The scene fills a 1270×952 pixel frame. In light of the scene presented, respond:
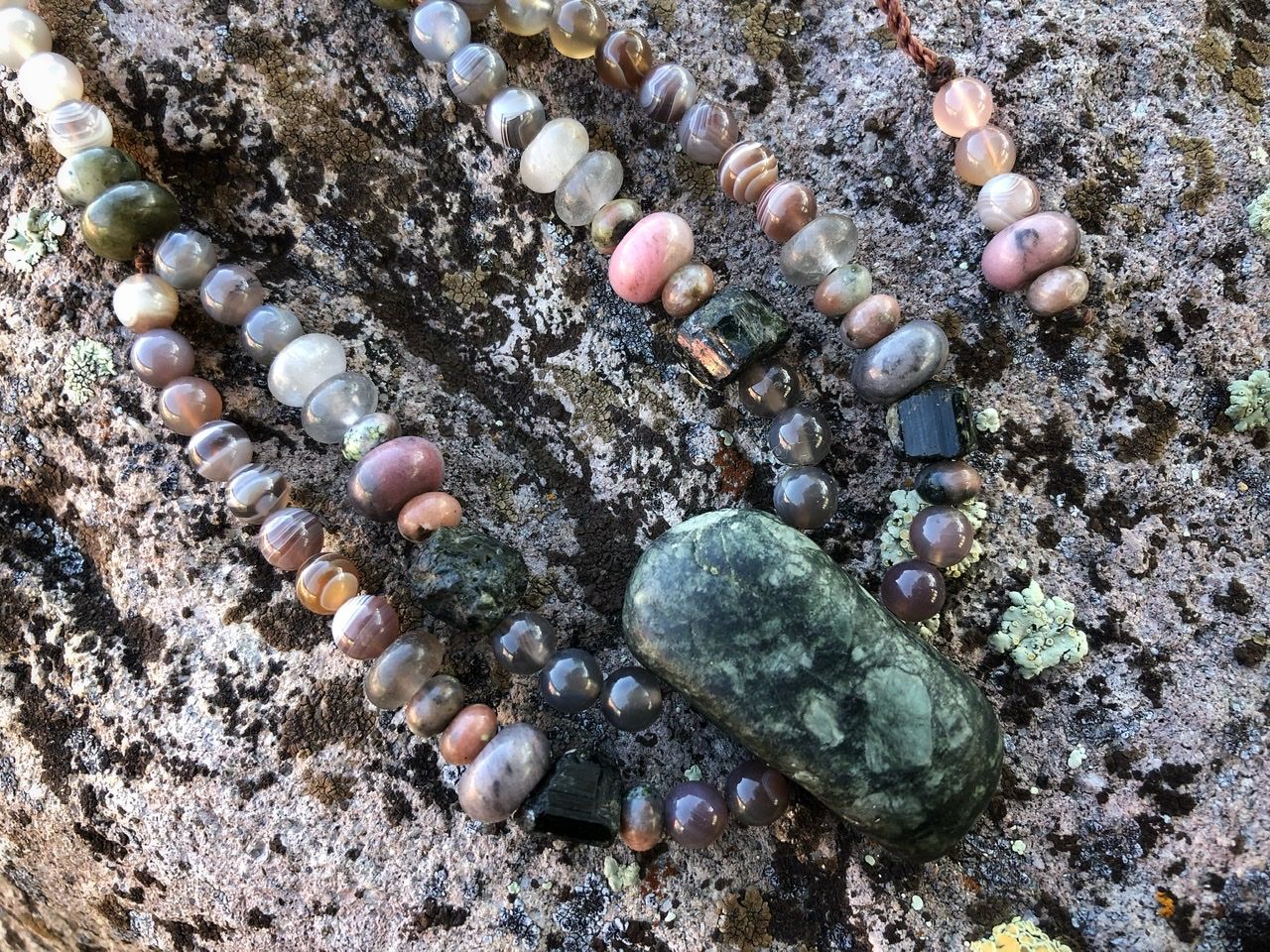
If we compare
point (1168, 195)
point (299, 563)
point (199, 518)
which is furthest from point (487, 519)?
point (1168, 195)

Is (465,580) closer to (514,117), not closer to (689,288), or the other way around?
(689,288)

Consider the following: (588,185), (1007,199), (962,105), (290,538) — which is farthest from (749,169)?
(290,538)

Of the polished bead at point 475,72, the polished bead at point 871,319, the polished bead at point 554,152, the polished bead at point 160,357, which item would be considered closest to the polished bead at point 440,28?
the polished bead at point 475,72

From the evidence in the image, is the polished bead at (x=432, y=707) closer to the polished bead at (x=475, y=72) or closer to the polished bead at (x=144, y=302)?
the polished bead at (x=144, y=302)

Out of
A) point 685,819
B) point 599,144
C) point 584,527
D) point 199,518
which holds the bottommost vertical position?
point 685,819

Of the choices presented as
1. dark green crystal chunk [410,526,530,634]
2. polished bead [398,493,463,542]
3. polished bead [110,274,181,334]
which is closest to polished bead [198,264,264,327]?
polished bead [110,274,181,334]

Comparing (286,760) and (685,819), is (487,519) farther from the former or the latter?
(685,819)
